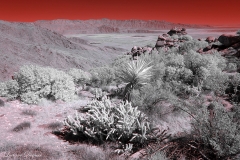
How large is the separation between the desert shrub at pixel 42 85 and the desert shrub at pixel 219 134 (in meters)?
5.59

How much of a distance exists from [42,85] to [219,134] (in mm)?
6796

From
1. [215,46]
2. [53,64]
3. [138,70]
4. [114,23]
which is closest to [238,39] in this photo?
[215,46]

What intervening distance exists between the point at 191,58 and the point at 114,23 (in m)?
167

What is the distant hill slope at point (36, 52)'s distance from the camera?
57.3 ft

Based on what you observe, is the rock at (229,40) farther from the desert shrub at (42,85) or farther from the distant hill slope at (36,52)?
the distant hill slope at (36,52)

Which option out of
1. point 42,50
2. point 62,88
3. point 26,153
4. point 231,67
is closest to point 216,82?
point 231,67

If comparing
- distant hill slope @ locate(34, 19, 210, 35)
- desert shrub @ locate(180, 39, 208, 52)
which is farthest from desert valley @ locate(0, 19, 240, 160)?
distant hill slope @ locate(34, 19, 210, 35)

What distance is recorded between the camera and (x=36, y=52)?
914 inches

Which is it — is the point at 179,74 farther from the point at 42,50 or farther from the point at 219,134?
the point at 42,50

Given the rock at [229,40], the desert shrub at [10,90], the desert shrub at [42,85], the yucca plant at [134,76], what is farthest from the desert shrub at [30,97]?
the rock at [229,40]

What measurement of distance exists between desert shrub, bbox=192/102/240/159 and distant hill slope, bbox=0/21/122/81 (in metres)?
13.3

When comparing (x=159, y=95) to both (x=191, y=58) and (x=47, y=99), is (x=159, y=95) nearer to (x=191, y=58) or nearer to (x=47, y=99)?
(x=191, y=58)

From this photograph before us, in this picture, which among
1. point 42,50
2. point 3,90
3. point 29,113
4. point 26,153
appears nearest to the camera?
point 26,153

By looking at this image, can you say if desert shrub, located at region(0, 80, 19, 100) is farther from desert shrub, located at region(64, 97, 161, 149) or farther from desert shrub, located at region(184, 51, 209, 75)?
desert shrub, located at region(184, 51, 209, 75)
